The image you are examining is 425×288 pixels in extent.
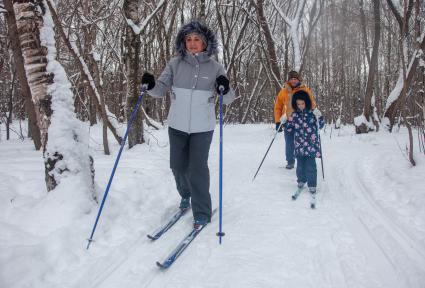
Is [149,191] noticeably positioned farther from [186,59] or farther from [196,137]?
[186,59]

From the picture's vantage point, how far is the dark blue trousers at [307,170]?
5096 mm

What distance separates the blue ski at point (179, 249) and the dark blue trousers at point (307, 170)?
2028 millimetres

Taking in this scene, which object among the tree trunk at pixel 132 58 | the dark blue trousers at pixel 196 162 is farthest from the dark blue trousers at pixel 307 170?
the tree trunk at pixel 132 58

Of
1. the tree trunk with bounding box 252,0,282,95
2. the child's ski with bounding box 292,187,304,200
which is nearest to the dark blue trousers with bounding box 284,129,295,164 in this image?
the child's ski with bounding box 292,187,304,200

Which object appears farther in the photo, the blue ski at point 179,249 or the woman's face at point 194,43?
the woman's face at point 194,43

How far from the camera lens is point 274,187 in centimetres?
574

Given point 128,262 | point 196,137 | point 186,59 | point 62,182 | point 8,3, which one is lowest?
point 128,262

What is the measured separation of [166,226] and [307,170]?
2.46 meters

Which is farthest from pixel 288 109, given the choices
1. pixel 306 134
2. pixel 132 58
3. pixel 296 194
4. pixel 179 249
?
pixel 179 249

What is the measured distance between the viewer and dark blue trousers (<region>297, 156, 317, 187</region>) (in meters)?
5.10

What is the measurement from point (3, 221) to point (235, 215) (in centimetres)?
251

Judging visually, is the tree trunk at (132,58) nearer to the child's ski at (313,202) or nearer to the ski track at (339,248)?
the ski track at (339,248)

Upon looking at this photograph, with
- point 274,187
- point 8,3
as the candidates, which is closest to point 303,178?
point 274,187

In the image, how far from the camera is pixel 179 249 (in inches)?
127
